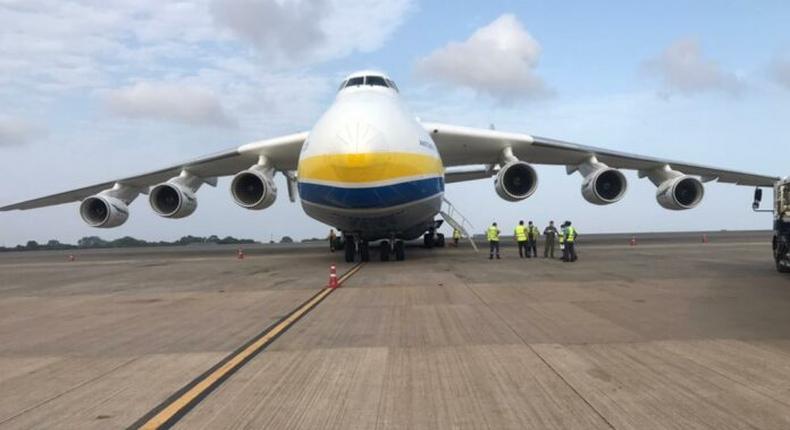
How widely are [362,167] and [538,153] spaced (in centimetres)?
1085

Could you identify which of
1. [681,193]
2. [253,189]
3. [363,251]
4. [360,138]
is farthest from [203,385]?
[681,193]

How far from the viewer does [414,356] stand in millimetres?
6164

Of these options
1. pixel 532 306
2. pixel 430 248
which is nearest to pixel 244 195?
pixel 430 248

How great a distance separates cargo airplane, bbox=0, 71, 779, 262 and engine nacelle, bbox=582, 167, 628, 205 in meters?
0.03

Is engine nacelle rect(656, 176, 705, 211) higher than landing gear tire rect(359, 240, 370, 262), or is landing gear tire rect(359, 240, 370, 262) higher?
engine nacelle rect(656, 176, 705, 211)

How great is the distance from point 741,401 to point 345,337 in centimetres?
399

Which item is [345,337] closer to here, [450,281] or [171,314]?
[171,314]

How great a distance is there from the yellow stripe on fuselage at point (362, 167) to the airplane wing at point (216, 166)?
556cm

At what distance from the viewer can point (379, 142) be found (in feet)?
51.6

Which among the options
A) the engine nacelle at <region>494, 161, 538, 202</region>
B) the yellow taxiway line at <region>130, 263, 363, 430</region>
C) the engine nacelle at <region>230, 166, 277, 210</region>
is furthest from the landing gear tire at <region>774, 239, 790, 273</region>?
the engine nacelle at <region>230, 166, 277, 210</region>

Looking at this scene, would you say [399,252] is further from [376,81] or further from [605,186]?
[605,186]

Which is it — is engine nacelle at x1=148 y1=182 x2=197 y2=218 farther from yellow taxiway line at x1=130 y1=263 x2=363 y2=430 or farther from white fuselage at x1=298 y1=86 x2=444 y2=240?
yellow taxiway line at x1=130 y1=263 x2=363 y2=430

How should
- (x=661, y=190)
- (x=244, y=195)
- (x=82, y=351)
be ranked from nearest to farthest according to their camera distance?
(x=82, y=351), (x=244, y=195), (x=661, y=190)

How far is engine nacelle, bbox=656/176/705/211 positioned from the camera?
2259 cm
